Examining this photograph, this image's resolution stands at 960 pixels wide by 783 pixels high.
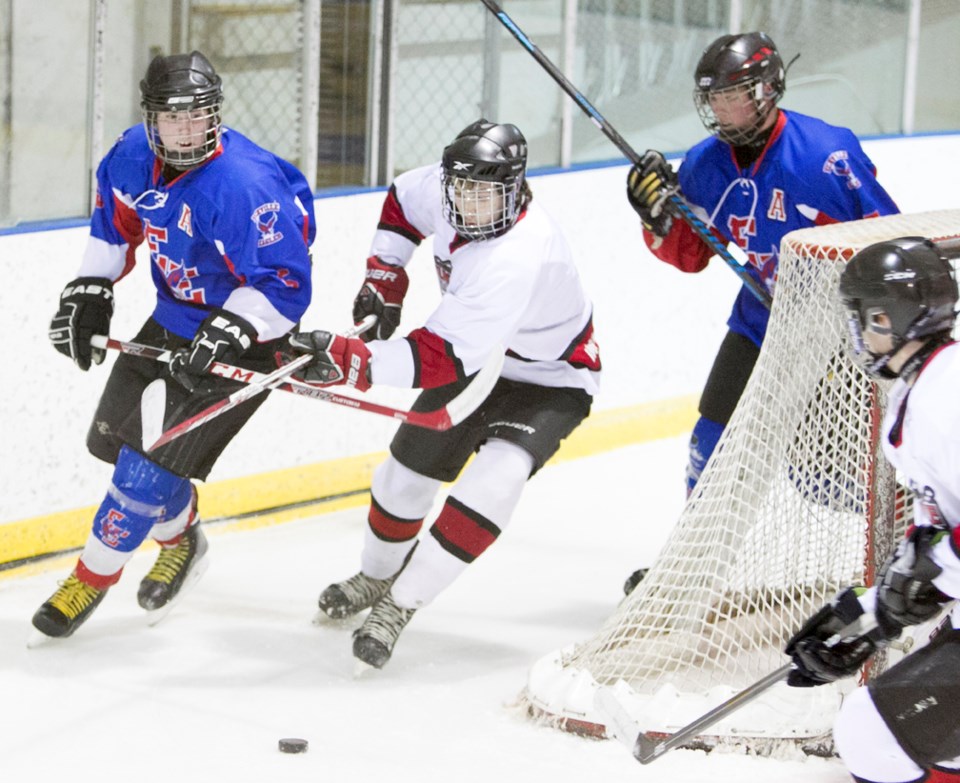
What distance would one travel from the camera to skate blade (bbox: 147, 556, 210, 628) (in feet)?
11.8

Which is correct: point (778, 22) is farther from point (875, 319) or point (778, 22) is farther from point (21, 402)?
point (875, 319)

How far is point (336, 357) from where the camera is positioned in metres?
3.06

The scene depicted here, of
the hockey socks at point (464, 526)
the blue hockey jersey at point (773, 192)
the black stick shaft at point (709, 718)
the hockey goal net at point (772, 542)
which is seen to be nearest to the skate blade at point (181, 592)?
the hockey socks at point (464, 526)

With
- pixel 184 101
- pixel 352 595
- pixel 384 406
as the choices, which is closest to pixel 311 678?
pixel 352 595

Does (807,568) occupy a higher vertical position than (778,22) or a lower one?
lower

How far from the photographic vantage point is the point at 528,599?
12.8 ft

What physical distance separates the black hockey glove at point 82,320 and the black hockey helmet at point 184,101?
32cm

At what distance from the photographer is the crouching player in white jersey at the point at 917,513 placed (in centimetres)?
217

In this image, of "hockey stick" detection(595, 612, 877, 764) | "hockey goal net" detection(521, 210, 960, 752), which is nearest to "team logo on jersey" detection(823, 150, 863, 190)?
"hockey goal net" detection(521, 210, 960, 752)

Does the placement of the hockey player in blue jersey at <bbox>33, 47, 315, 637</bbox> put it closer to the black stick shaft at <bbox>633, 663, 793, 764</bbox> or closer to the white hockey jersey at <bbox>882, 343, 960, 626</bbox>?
the black stick shaft at <bbox>633, 663, 793, 764</bbox>

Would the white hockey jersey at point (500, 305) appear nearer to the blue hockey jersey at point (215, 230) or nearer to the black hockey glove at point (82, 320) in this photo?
the blue hockey jersey at point (215, 230)

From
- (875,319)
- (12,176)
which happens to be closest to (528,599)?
(12,176)

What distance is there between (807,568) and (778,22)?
11.4 feet

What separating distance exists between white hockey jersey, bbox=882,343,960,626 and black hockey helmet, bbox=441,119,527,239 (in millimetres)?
1065
